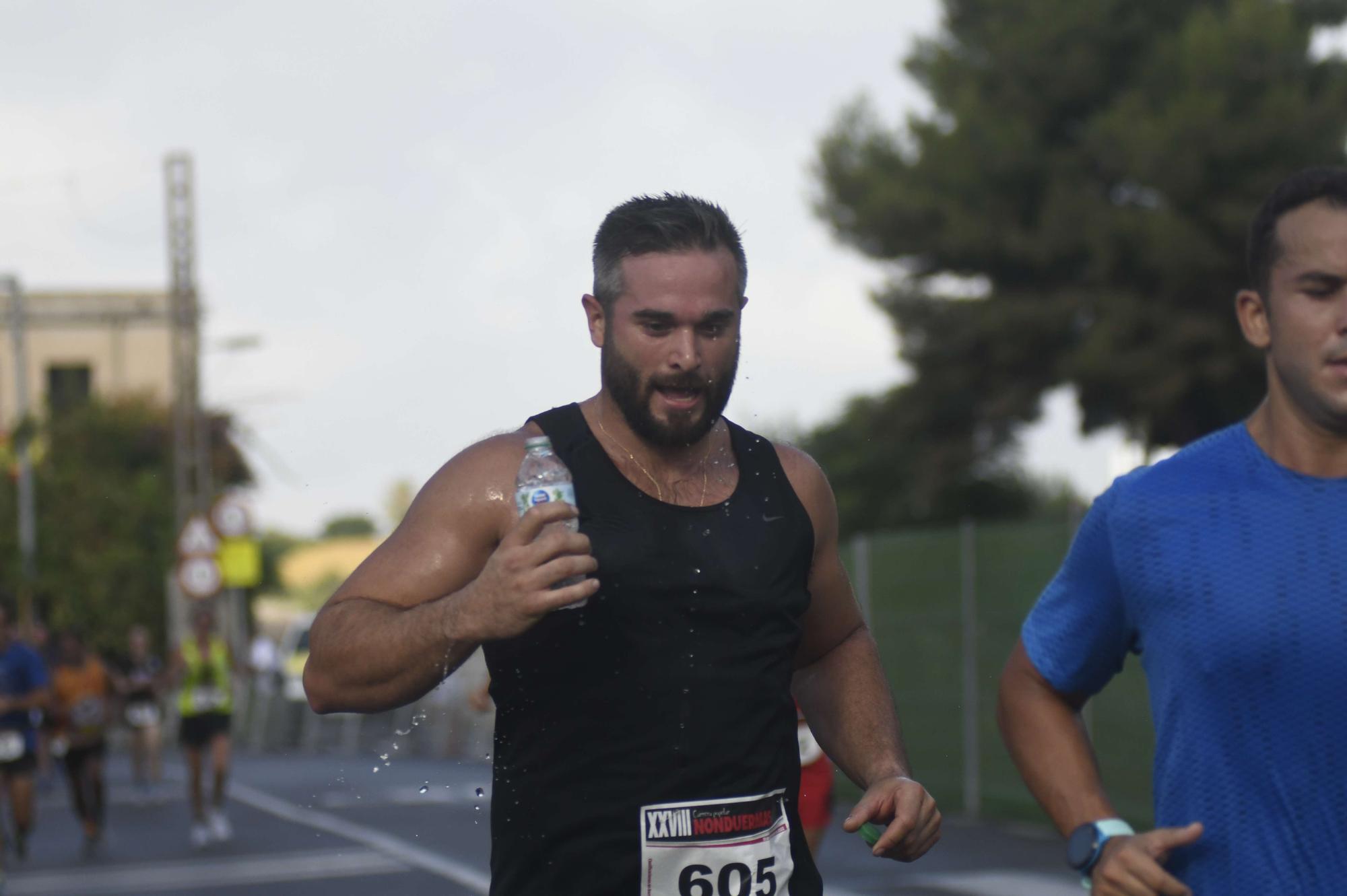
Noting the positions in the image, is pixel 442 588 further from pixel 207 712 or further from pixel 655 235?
pixel 207 712

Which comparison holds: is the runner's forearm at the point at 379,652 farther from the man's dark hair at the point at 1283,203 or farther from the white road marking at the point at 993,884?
the white road marking at the point at 993,884

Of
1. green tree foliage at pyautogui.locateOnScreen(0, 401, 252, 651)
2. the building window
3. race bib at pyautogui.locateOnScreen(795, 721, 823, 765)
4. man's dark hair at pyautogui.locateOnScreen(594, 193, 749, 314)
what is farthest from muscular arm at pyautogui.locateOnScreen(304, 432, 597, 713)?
the building window

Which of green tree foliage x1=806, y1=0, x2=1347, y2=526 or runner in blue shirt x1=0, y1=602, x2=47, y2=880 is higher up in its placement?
green tree foliage x1=806, y1=0, x2=1347, y2=526

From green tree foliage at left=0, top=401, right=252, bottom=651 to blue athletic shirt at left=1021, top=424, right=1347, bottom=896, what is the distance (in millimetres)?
52511

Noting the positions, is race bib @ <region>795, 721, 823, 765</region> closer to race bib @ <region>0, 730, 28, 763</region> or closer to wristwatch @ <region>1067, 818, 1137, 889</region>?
wristwatch @ <region>1067, 818, 1137, 889</region>

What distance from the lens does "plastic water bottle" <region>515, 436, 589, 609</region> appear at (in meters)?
3.34

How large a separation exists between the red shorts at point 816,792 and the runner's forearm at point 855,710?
4827 mm

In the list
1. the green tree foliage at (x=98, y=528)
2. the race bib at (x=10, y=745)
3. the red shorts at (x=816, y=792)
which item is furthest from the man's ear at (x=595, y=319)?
the green tree foliage at (x=98, y=528)

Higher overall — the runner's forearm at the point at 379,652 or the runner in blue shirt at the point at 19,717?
the runner's forearm at the point at 379,652

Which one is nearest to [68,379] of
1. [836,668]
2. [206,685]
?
[206,685]

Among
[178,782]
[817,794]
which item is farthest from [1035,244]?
[817,794]

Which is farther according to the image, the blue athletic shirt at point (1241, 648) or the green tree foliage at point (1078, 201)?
the green tree foliage at point (1078, 201)

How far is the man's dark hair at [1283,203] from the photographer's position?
329cm

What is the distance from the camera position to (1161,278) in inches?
1171
